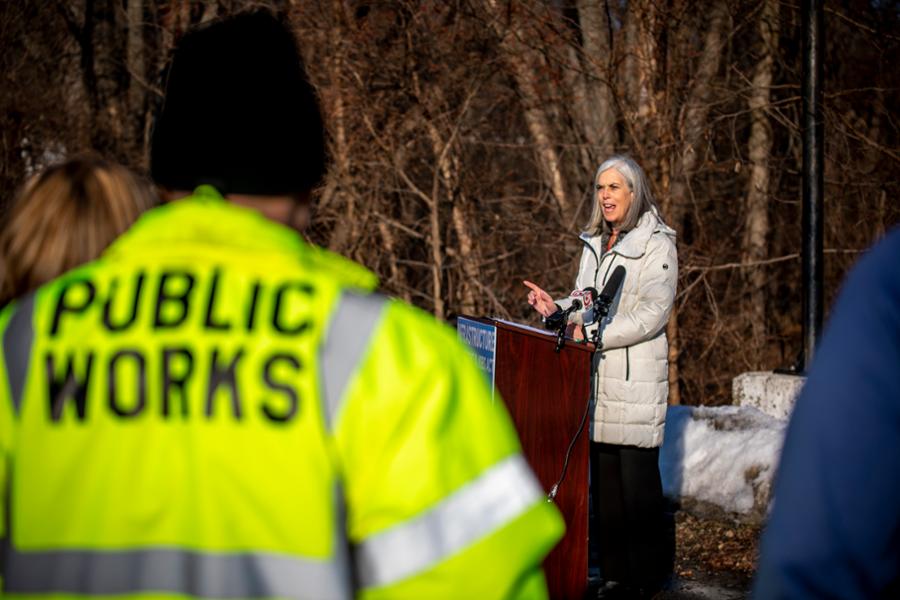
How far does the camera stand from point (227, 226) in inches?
66.0

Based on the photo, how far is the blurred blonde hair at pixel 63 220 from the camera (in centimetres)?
222

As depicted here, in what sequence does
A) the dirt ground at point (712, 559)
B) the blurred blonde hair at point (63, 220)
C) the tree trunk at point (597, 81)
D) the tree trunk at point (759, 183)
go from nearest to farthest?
the blurred blonde hair at point (63, 220) < the dirt ground at point (712, 559) < the tree trunk at point (597, 81) < the tree trunk at point (759, 183)

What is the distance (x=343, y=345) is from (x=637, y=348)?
3757 mm

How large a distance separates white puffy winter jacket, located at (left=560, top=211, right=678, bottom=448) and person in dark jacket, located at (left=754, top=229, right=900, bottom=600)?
3.65m

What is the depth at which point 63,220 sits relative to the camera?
7.45 ft

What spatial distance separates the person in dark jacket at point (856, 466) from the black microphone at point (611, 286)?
3.41m

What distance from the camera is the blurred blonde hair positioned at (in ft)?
7.29

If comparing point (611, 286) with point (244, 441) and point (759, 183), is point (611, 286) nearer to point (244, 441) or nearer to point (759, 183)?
point (244, 441)

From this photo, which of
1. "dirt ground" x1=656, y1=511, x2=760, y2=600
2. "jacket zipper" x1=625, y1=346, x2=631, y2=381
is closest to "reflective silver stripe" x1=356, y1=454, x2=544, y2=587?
"jacket zipper" x1=625, y1=346, x2=631, y2=381

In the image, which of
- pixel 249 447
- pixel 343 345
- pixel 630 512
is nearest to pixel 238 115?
pixel 343 345

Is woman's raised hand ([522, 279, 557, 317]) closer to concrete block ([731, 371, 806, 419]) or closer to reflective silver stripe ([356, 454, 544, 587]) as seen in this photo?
reflective silver stripe ([356, 454, 544, 587])

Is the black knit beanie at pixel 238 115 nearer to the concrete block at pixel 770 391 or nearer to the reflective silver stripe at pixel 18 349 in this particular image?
the reflective silver stripe at pixel 18 349

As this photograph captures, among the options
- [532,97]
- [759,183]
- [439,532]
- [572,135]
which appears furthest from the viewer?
[759,183]

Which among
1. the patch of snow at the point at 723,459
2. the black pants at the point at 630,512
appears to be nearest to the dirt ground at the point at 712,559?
the patch of snow at the point at 723,459
